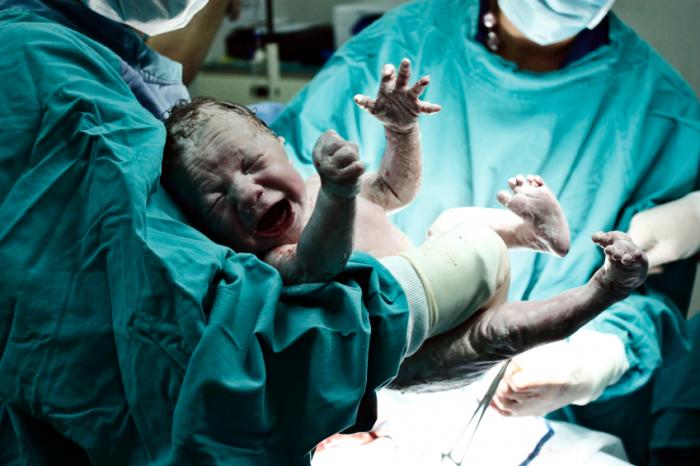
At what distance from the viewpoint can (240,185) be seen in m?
0.86

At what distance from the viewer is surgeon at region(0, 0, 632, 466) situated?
67 cm

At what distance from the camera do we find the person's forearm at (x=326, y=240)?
0.70 m

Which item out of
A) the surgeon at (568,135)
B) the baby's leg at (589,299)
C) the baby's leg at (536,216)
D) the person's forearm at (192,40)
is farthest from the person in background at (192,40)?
the baby's leg at (589,299)

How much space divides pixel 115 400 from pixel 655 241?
3.40 feet

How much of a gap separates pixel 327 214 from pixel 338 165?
57 mm

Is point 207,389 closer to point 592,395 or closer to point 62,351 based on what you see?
point 62,351

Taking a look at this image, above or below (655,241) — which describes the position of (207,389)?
above

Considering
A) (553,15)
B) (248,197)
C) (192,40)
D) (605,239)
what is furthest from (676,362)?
(192,40)

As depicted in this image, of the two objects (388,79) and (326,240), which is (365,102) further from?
(326,240)

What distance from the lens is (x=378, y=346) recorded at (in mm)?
729

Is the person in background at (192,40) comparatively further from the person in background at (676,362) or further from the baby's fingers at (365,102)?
the person in background at (676,362)

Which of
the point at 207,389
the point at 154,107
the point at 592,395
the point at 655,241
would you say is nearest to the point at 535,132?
the point at 655,241

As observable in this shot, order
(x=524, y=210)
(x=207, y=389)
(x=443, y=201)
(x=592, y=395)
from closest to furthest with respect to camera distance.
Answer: (x=207, y=389) → (x=524, y=210) → (x=592, y=395) → (x=443, y=201)

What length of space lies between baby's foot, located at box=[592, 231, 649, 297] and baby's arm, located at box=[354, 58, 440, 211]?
0.96ft
